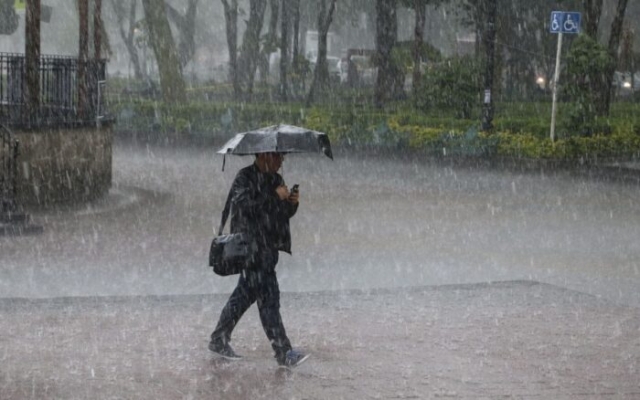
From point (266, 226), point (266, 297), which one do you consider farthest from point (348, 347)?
point (266, 226)

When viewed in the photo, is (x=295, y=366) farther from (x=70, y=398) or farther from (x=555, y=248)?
(x=555, y=248)

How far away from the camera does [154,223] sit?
1742cm

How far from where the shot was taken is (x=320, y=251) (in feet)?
49.8

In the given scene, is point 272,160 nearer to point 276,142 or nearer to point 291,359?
point 276,142

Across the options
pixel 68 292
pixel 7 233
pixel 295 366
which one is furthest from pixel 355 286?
pixel 7 233

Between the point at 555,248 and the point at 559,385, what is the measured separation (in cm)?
703

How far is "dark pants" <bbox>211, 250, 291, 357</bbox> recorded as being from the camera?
9.11 m

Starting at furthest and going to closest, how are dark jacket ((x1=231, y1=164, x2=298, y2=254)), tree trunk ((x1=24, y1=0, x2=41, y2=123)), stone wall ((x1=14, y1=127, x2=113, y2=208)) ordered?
tree trunk ((x1=24, y1=0, x2=41, y2=123)), stone wall ((x1=14, y1=127, x2=113, y2=208)), dark jacket ((x1=231, y1=164, x2=298, y2=254))

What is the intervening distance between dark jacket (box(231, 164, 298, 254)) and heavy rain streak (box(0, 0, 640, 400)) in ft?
0.05

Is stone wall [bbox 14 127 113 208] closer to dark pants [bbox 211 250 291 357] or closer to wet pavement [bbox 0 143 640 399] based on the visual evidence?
wet pavement [bbox 0 143 640 399]

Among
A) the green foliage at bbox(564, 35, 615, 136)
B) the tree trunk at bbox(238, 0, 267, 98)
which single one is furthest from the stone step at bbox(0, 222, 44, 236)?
the tree trunk at bbox(238, 0, 267, 98)

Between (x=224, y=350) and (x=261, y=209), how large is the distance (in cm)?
107

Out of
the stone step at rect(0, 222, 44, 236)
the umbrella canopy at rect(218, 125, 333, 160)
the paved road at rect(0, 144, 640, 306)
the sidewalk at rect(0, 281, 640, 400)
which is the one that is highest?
the umbrella canopy at rect(218, 125, 333, 160)

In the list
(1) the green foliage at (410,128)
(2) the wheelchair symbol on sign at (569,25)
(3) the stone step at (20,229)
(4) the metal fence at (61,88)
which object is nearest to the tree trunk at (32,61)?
(4) the metal fence at (61,88)
